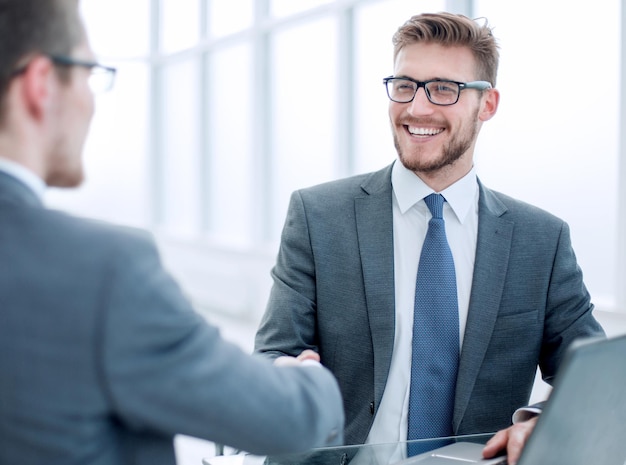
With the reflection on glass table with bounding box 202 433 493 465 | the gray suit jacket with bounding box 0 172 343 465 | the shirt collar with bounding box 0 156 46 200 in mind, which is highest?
the shirt collar with bounding box 0 156 46 200

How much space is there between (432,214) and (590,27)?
1770mm

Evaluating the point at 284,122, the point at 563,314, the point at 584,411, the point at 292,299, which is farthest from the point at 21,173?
the point at 284,122

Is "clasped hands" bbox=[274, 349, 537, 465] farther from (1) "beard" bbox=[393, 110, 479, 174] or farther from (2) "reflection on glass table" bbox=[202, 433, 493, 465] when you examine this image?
(1) "beard" bbox=[393, 110, 479, 174]

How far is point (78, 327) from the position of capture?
88 centimetres

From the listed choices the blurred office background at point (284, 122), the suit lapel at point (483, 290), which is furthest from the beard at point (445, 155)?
the blurred office background at point (284, 122)

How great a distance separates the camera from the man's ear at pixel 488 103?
210cm

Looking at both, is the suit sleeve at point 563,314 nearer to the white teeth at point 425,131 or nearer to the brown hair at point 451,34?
the white teeth at point 425,131

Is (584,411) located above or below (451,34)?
below

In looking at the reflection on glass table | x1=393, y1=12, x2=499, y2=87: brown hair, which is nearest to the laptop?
the reflection on glass table

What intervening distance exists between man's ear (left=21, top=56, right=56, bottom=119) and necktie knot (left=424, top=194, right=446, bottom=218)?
1.18 m

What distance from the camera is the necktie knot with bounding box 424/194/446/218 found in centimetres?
194

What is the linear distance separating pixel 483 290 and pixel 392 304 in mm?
225

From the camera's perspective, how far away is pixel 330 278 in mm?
1958

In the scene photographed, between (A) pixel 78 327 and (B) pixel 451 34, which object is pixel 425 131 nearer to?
(B) pixel 451 34
